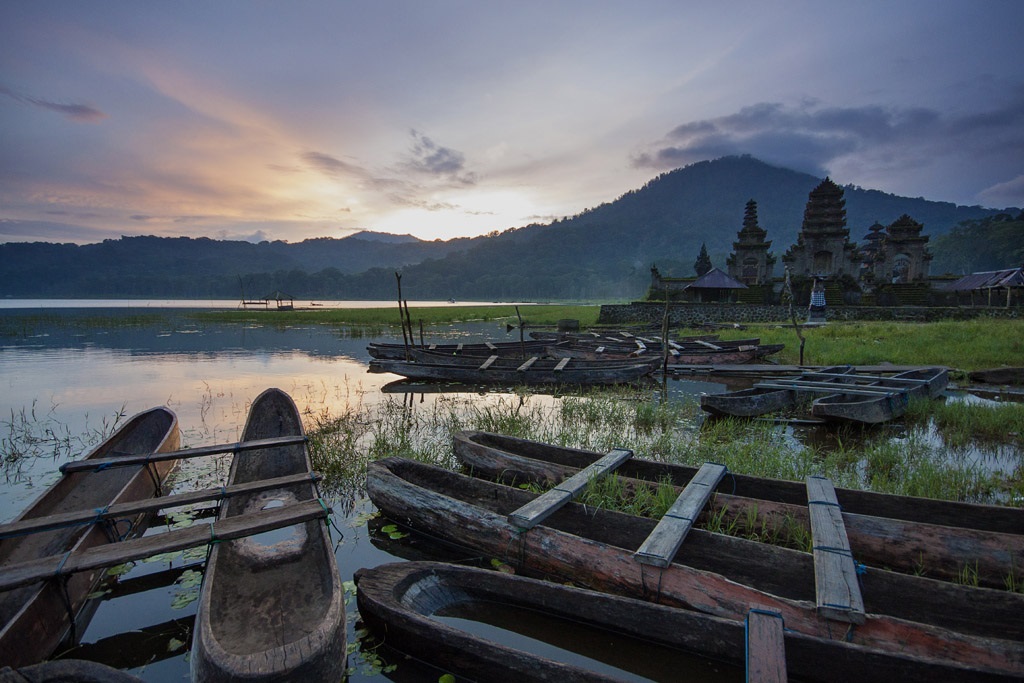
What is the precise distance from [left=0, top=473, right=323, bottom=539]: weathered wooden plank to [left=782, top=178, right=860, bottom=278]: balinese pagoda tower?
36490 mm

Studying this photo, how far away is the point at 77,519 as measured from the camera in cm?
363

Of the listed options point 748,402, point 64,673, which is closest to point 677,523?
point 64,673

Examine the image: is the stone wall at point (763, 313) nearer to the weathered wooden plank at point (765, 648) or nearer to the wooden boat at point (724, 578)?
the wooden boat at point (724, 578)

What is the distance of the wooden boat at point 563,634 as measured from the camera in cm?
240

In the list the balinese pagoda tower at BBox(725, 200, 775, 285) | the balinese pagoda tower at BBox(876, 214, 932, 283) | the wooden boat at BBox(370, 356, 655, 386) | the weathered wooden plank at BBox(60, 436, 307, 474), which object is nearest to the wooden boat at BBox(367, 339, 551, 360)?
the wooden boat at BBox(370, 356, 655, 386)

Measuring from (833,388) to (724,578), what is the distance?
815cm

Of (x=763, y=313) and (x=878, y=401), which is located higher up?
(x=763, y=313)

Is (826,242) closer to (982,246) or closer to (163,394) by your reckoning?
(163,394)

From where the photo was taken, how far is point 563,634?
3.45 meters

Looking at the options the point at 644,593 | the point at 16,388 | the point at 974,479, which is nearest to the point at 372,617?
the point at 644,593

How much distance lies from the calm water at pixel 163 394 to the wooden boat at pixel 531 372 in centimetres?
107

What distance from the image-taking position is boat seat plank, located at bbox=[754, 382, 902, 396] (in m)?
8.98

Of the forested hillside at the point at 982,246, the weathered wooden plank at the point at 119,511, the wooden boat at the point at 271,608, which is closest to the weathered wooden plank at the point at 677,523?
the wooden boat at the point at 271,608

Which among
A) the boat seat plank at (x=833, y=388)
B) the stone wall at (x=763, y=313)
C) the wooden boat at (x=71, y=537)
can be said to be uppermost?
the stone wall at (x=763, y=313)
